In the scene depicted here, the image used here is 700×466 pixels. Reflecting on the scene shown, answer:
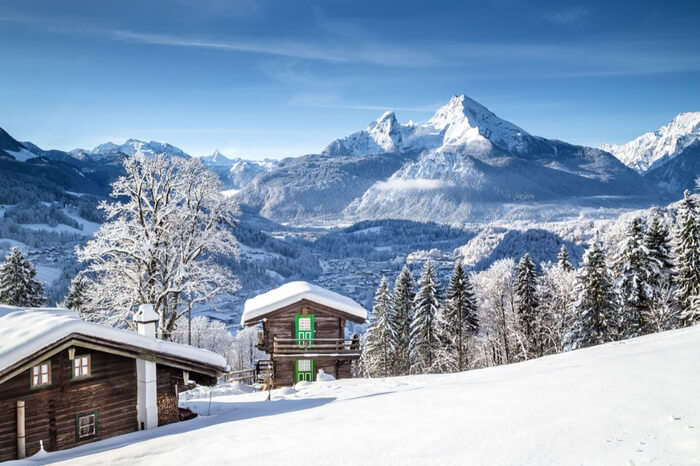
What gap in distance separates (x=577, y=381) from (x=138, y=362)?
45.3ft

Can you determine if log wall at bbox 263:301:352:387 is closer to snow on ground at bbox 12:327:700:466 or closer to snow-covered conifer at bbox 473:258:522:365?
snow on ground at bbox 12:327:700:466

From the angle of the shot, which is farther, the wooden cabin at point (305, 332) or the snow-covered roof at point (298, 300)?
the wooden cabin at point (305, 332)

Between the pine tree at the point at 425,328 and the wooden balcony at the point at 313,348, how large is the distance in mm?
17983

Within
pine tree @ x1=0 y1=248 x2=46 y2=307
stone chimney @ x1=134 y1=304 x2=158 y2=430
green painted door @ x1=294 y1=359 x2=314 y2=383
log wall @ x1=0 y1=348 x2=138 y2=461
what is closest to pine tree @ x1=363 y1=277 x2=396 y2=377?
green painted door @ x1=294 y1=359 x2=314 y2=383

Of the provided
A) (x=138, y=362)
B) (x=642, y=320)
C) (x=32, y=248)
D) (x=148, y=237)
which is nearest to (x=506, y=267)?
(x=642, y=320)

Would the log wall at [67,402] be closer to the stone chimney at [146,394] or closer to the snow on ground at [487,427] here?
the stone chimney at [146,394]

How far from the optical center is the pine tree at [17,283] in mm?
35156

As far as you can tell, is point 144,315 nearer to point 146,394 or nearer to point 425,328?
point 146,394

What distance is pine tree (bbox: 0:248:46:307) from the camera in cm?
3516

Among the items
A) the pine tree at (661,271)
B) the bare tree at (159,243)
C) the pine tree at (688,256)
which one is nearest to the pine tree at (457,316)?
the pine tree at (661,271)

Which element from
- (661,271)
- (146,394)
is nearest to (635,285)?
(661,271)

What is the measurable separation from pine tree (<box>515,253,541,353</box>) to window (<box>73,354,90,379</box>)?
117ft

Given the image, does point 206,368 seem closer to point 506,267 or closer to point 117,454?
point 117,454

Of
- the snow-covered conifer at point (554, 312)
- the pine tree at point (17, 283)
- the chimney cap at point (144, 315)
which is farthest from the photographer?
the snow-covered conifer at point (554, 312)
